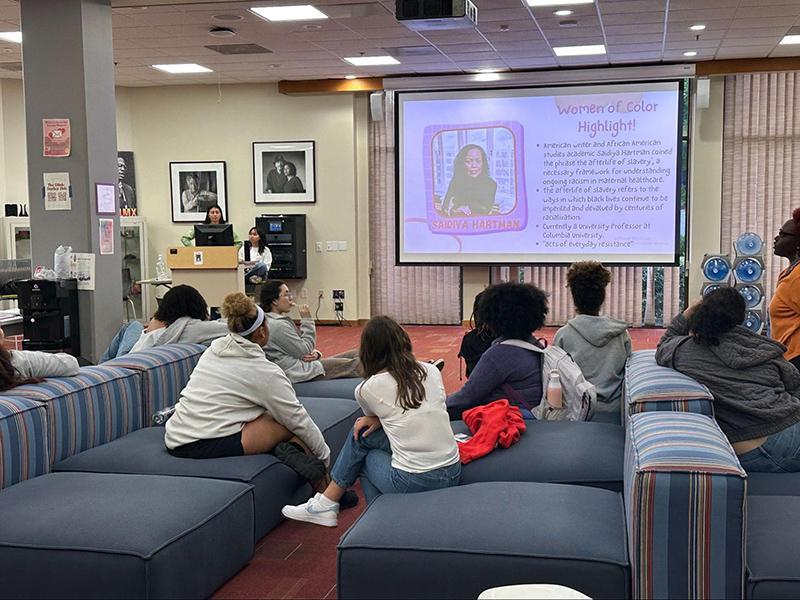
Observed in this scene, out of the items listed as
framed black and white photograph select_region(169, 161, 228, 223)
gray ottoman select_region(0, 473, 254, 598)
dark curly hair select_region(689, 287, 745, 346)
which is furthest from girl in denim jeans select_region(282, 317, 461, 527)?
framed black and white photograph select_region(169, 161, 228, 223)

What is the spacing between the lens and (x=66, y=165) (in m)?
6.32

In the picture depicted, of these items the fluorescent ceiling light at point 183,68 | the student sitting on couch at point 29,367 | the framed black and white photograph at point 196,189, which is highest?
the fluorescent ceiling light at point 183,68

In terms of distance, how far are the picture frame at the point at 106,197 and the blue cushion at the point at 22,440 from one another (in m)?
2.97

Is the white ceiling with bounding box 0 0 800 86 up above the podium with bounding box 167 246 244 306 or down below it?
above

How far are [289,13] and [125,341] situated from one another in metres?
3.73

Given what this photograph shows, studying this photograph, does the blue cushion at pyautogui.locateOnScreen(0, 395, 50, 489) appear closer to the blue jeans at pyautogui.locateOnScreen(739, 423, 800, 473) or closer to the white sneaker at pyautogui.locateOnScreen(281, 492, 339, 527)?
the white sneaker at pyautogui.locateOnScreen(281, 492, 339, 527)

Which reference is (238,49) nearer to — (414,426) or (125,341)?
(125,341)

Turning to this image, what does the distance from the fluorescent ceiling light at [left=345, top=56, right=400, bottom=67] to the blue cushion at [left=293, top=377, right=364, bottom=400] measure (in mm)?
5445

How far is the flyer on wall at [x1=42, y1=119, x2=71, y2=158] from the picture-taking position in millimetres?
6277

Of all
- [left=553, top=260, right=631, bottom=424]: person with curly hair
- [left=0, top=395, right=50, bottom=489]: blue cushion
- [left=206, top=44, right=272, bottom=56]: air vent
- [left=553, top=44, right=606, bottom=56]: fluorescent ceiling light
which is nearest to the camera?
[left=0, top=395, right=50, bottom=489]: blue cushion

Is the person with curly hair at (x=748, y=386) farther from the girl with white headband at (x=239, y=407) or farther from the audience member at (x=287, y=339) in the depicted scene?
the audience member at (x=287, y=339)

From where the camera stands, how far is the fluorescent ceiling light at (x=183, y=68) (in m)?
10.6

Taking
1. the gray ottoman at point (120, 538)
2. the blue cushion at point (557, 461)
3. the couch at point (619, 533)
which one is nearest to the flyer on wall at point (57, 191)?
the gray ottoman at point (120, 538)

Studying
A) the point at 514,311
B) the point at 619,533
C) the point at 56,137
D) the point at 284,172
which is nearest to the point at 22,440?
the point at 514,311
